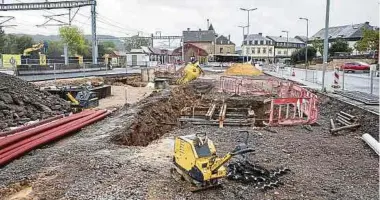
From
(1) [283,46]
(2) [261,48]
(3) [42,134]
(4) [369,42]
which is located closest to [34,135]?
(3) [42,134]

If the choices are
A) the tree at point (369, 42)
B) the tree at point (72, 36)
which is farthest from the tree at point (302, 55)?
the tree at point (72, 36)

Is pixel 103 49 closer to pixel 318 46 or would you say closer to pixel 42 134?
pixel 318 46

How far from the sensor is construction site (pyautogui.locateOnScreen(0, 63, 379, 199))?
259 inches

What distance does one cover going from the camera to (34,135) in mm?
10461

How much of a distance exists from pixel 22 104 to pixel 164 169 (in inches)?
394

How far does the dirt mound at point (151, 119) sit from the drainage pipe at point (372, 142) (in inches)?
282

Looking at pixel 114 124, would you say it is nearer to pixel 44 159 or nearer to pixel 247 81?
pixel 44 159

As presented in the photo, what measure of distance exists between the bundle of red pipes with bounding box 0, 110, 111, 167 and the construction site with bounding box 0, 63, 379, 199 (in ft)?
0.09

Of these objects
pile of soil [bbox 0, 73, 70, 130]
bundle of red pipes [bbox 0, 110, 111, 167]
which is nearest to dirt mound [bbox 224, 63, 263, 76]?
pile of soil [bbox 0, 73, 70, 130]

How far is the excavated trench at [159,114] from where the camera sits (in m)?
12.5

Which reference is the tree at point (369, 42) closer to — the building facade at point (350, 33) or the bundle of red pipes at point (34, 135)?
the building facade at point (350, 33)

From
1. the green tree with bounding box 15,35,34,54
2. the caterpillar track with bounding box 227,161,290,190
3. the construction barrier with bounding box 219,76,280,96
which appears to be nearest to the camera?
the caterpillar track with bounding box 227,161,290,190

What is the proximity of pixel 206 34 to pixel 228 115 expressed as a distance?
86.6 m

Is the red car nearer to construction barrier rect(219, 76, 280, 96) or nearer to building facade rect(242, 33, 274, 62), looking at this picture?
construction barrier rect(219, 76, 280, 96)
